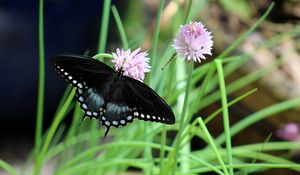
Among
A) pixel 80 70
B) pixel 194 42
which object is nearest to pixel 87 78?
pixel 80 70

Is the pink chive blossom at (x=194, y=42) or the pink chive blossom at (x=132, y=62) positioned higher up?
the pink chive blossom at (x=194, y=42)

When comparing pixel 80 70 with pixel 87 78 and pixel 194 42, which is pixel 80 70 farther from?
pixel 194 42

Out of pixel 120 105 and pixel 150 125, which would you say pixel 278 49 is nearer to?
pixel 150 125

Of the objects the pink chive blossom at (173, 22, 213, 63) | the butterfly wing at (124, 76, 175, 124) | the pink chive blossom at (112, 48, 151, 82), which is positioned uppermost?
the pink chive blossom at (173, 22, 213, 63)

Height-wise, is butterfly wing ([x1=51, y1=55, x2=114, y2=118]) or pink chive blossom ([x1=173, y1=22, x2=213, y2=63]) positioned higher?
pink chive blossom ([x1=173, y1=22, x2=213, y2=63])

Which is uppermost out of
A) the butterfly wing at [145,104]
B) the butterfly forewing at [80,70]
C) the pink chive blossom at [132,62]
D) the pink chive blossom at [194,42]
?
the pink chive blossom at [194,42]
